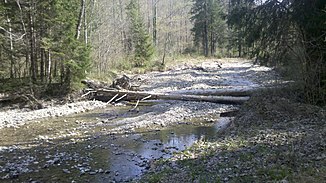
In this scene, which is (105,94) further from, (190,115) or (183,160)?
(183,160)

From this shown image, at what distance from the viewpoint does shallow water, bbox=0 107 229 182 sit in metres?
8.41

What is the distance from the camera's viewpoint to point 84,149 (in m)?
10.7

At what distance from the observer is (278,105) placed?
11.8 m

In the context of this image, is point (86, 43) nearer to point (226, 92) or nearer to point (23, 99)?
point (23, 99)

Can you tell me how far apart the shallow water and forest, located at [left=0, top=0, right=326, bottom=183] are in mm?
40

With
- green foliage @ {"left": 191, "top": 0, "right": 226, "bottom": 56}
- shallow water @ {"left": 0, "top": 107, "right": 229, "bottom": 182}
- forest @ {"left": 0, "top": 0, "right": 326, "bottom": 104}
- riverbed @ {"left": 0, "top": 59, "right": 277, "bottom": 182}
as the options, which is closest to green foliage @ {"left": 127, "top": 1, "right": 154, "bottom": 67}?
forest @ {"left": 0, "top": 0, "right": 326, "bottom": 104}

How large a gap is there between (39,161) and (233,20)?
11.4m

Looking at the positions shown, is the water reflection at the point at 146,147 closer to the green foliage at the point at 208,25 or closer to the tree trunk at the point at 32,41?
the tree trunk at the point at 32,41

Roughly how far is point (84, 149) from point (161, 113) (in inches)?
252

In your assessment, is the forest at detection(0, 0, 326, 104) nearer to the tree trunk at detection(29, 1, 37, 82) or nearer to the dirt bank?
the tree trunk at detection(29, 1, 37, 82)

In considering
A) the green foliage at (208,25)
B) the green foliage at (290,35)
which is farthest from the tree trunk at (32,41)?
the green foliage at (208,25)

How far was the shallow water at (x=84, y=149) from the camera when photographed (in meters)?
8.41

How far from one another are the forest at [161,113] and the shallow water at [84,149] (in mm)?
40

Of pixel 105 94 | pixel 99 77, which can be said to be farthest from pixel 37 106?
pixel 99 77
